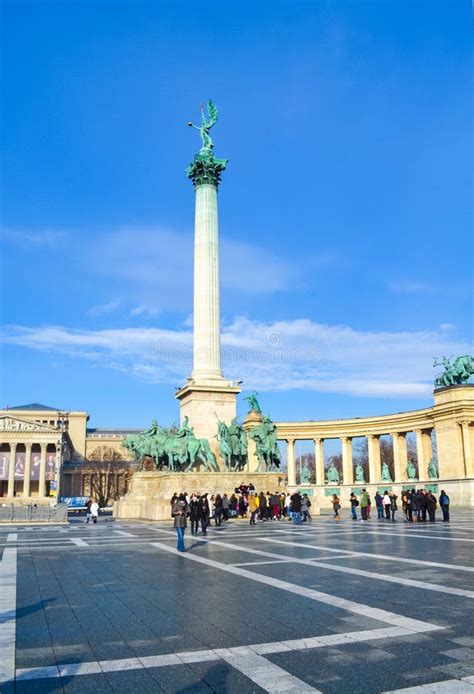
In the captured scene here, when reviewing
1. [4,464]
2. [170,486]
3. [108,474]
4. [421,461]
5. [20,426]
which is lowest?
[170,486]

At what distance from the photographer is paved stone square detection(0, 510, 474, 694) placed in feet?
21.7

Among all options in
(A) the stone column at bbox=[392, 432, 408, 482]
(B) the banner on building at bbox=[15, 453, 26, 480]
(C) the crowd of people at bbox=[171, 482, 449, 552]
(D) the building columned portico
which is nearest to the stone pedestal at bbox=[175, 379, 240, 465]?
(C) the crowd of people at bbox=[171, 482, 449, 552]

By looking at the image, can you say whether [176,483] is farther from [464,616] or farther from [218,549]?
[464,616]

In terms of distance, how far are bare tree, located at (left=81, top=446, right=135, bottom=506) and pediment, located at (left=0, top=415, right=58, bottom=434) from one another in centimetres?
1101

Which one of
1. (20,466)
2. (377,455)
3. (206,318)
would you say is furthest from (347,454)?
(20,466)

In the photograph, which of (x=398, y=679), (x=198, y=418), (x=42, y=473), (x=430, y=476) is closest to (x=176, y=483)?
(x=198, y=418)

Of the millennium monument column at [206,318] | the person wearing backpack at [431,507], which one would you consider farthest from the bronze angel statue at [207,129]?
the person wearing backpack at [431,507]

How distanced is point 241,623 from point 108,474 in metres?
108

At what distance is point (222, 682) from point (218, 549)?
14.0m

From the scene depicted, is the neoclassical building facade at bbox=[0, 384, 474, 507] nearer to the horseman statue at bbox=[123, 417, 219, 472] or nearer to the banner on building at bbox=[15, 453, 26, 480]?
the banner on building at bbox=[15, 453, 26, 480]

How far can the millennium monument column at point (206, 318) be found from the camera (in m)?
42.5

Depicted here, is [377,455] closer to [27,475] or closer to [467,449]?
[467,449]

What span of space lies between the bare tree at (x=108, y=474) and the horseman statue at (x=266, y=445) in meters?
64.8

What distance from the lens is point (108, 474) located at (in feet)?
370
